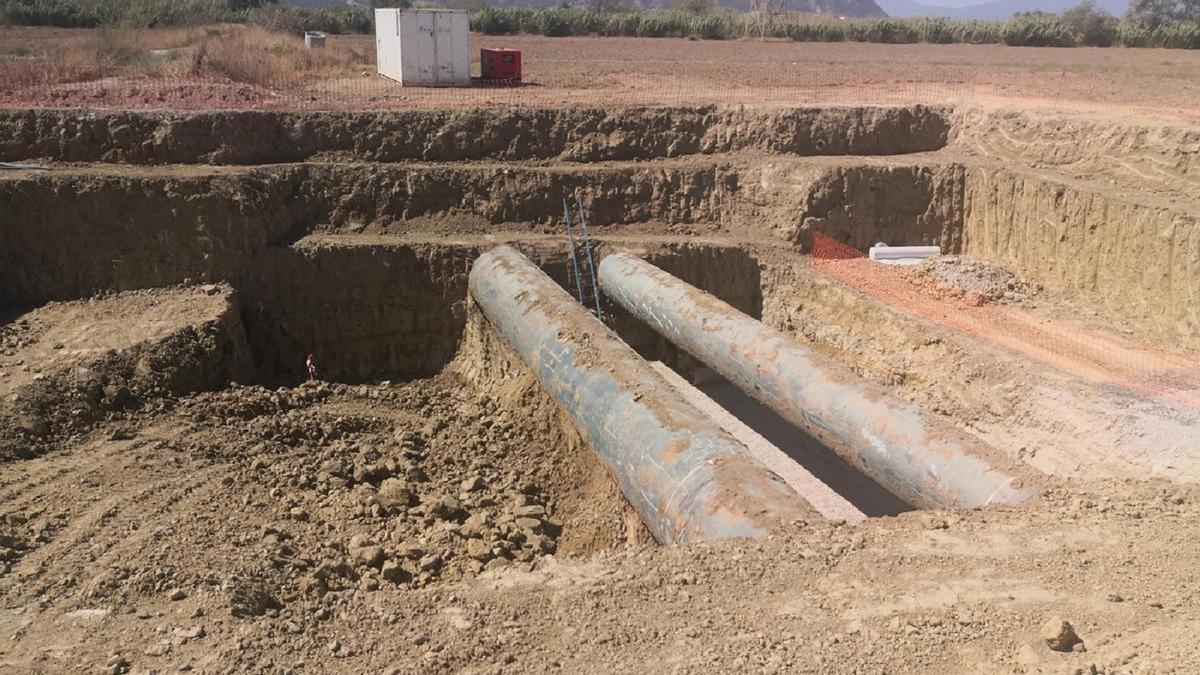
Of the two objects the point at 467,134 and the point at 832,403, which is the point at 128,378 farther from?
the point at 832,403

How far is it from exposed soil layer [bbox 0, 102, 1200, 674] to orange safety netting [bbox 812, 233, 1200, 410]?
0.21 metres

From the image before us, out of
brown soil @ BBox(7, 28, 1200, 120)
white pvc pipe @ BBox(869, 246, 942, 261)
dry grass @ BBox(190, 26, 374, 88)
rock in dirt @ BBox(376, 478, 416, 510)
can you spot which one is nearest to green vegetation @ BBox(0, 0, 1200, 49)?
brown soil @ BBox(7, 28, 1200, 120)

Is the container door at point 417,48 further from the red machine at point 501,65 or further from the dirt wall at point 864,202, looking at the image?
the dirt wall at point 864,202

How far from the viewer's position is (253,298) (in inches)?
544

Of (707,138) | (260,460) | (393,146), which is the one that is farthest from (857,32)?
(260,460)

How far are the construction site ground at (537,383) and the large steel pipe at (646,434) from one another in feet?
1.56

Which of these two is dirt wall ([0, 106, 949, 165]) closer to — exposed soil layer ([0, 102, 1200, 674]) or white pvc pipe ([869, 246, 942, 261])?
exposed soil layer ([0, 102, 1200, 674])

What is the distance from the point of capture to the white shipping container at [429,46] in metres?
19.4

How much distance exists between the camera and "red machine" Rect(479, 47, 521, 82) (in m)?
20.5

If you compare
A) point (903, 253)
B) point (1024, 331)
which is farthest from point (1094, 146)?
point (1024, 331)

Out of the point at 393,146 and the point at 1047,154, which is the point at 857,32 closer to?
the point at 1047,154

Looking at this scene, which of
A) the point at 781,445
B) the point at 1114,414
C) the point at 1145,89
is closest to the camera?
the point at 1114,414

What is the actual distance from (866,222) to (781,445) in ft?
17.5

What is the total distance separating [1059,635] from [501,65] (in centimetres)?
1836
